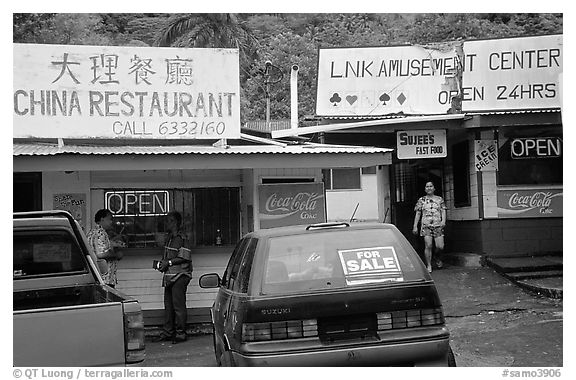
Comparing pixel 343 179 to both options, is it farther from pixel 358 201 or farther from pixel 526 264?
pixel 526 264

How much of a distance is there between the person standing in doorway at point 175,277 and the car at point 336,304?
142 inches

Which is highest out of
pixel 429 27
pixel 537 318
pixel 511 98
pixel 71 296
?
pixel 429 27

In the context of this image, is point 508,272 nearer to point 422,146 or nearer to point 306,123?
point 422,146

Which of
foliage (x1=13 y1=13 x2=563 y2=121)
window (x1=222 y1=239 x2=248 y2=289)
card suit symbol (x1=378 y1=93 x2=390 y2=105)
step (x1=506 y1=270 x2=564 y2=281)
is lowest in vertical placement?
step (x1=506 y1=270 x2=564 y2=281)

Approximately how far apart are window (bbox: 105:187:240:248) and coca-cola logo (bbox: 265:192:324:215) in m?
0.56

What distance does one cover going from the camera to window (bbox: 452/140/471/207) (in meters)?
12.9

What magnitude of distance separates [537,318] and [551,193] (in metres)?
3.96

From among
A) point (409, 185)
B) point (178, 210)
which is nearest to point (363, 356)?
point (178, 210)

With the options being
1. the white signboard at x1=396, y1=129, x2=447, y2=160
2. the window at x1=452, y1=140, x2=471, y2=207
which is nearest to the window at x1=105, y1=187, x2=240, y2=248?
the white signboard at x1=396, y1=129, x2=447, y2=160

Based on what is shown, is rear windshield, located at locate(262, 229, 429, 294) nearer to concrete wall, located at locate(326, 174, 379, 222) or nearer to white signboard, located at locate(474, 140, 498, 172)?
white signboard, located at locate(474, 140, 498, 172)
